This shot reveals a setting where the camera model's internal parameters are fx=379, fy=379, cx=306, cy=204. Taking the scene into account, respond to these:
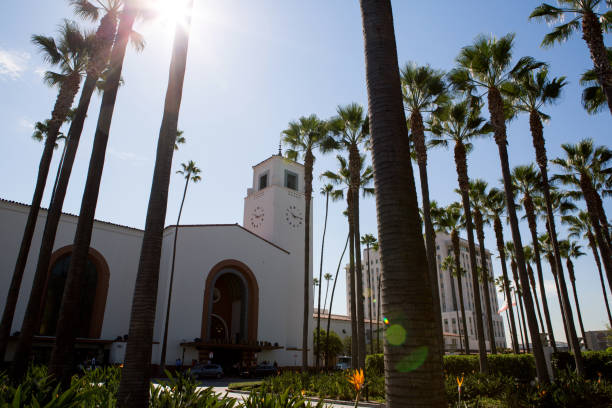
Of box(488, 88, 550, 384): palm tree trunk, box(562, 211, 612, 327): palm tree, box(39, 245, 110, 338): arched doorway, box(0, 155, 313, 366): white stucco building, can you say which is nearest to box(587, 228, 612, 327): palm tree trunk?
box(562, 211, 612, 327): palm tree

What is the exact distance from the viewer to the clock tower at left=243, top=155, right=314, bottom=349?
42.5 meters

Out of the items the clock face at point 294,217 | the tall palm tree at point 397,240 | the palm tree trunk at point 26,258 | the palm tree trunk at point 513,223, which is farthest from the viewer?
the clock face at point 294,217

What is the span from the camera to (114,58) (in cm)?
1209

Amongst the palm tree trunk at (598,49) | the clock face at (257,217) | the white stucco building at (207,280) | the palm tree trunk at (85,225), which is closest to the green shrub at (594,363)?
the palm tree trunk at (598,49)

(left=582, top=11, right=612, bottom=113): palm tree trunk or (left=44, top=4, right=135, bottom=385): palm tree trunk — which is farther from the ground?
(left=582, top=11, right=612, bottom=113): palm tree trunk

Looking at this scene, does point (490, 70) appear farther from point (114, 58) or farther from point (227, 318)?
point (227, 318)

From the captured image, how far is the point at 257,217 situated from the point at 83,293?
20030 mm

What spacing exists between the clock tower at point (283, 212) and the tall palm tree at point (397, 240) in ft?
119

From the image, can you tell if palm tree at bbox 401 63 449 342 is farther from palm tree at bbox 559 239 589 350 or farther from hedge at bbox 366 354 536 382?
palm tree at bbox 559 239 589 350

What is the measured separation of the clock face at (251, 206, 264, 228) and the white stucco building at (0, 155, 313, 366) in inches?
4.6

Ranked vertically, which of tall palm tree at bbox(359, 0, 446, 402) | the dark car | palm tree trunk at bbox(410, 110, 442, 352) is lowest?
the dark car

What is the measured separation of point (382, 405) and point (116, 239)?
1052 inches

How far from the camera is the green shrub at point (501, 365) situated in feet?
65.6

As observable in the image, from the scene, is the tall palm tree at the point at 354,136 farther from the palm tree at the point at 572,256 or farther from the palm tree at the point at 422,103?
the palm tree at the point at 572,256
